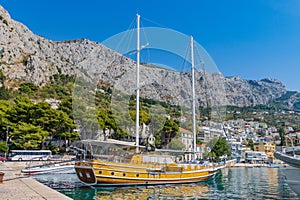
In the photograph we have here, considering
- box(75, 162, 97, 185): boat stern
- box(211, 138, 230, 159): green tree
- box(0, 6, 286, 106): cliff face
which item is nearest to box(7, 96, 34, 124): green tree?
box(0, 6, 286, 106): cliff face

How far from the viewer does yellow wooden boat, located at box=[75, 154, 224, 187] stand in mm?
20094

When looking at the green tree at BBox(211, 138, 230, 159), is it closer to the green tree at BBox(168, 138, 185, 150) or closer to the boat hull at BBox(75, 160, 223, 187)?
the green tree at BBox(168, 138, 185, 150)

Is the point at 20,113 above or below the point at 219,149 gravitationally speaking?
above

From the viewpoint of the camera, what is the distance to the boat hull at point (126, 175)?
20.0m

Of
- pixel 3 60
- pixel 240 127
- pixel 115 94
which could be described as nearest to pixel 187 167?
pixel 115 94

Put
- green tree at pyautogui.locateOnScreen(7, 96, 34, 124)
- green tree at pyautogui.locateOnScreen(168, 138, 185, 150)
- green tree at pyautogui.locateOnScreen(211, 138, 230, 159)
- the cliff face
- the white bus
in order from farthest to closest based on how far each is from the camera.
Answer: green tree at pyautogui.locateOnScreen(211, 138, 230, 159) < green tree at pyautogui.locateOnScreen(168, 138, 185, 150) < the cliff face < green tree at pyautogui.locateOnScreen(7, 96, 34, 124) < the white bus

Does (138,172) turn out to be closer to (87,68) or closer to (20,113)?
(20,113)

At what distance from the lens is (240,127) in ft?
447

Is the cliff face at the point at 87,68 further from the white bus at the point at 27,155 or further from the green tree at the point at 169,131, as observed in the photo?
the white bus at the point at 27,155

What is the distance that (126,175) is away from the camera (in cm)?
2116

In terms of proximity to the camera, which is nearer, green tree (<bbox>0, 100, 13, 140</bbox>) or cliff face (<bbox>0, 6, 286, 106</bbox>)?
green tree (<bbox>0, 100, 13, 140</bbox>)

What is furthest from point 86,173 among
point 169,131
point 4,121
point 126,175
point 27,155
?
point 169,131

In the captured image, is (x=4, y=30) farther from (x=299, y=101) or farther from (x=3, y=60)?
(x=299, y=101)

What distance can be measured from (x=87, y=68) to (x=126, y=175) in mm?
49135
